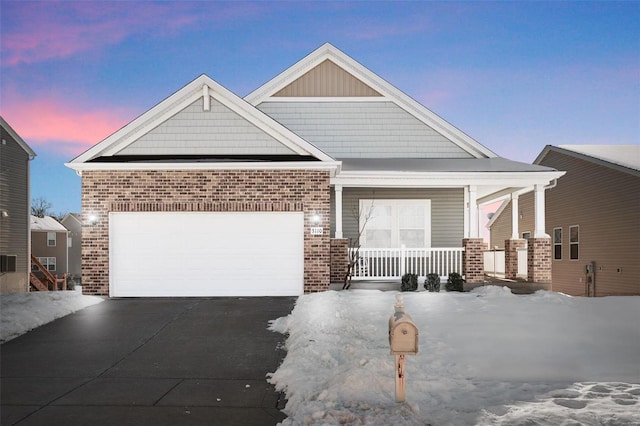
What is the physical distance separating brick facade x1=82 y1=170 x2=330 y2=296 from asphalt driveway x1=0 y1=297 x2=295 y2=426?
5.64 feet

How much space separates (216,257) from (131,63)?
1591 cm

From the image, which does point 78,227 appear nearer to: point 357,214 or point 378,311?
point 357,214

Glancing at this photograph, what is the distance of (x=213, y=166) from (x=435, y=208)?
7.89 metres

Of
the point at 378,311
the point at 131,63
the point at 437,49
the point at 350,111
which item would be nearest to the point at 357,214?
the point at 350,111

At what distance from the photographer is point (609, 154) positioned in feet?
64.1

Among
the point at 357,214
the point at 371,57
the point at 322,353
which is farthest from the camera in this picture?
the point at 371,57

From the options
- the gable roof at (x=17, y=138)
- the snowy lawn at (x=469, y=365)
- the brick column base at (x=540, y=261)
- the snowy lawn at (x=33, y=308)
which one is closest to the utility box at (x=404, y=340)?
the snowy lawn at (x=469, y=365)

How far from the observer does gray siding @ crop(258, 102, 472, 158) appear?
17000 mm

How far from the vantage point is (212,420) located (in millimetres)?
5227

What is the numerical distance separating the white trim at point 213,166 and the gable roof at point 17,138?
45.9 feet

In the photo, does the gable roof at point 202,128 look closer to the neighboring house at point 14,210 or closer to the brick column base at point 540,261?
the brick column base at point 540,261

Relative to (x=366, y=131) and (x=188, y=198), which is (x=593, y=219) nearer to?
(x=366, y=131)

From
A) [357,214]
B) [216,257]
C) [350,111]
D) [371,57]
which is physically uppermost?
[371,57]

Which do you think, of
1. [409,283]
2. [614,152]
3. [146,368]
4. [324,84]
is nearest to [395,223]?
[409,283]
